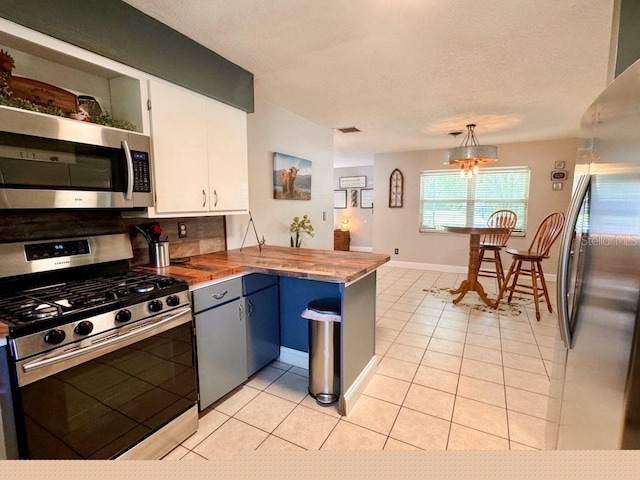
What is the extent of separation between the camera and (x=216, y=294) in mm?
1847

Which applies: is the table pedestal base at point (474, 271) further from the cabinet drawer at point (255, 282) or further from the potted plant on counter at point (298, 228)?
the cabinet drawer at point (255, 282)

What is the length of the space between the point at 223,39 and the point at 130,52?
58cm

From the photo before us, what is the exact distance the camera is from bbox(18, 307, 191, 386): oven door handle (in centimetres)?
109

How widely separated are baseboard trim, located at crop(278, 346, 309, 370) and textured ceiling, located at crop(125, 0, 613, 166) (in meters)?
2.25

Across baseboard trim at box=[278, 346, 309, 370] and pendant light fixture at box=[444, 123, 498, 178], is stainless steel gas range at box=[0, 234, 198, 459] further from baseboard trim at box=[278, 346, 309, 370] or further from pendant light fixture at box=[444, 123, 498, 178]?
pendant light fixture at box=[444, 123, 498, 178]

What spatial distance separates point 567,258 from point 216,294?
66.8 inches

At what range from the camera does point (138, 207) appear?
173 centimetres

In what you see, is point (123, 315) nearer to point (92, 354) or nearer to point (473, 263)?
point (92, 354)

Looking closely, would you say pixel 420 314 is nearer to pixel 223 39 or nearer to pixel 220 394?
pixel 220 394

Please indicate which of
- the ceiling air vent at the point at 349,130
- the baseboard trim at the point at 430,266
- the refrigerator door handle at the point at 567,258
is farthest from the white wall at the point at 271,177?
the baseboard trim at the point at 430,266

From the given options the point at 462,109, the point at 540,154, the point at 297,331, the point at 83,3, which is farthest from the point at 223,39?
the point at 540,154

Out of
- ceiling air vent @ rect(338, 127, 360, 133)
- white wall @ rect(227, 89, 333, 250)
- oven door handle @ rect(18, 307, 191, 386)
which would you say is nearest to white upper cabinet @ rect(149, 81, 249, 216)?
white wall @ rect(227, 89, 333, 250)

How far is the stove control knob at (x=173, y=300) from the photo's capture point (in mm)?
1538

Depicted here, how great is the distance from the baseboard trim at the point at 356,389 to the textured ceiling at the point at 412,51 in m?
2.23
